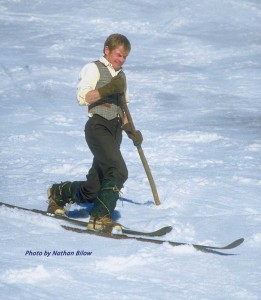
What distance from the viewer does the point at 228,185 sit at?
698cm

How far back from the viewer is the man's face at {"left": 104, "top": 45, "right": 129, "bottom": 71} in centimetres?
533

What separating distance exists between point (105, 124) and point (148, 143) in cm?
339

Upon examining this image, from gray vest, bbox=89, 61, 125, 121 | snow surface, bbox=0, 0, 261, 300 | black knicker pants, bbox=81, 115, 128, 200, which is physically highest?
gray vest, bbox=89, 61, 125, 121

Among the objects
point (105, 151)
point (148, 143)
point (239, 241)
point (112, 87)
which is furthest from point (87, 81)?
point (148, 143)

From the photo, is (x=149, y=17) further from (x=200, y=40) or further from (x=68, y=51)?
(x=68, y=51)

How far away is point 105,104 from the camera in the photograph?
18.1 feet

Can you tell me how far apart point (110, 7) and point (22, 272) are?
50.9 feet

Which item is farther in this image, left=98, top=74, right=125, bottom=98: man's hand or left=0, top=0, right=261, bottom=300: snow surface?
left=98, top=74, right=125, bottom=98: man's hand

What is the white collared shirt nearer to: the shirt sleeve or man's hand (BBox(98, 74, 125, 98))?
the shirt sleeve

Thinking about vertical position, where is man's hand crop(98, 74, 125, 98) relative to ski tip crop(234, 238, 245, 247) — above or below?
above

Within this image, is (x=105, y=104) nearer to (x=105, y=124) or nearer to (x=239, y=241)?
(x=105, y=124)

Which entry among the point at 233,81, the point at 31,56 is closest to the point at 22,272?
the point at 233,81

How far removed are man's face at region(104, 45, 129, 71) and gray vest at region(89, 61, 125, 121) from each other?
0.08m

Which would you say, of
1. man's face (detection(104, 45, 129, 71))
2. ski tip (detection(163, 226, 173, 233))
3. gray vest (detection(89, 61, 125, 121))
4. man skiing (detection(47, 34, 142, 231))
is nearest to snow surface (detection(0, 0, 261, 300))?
ski tip (detection(163, 226, 173, 233))
